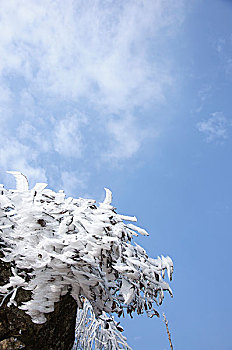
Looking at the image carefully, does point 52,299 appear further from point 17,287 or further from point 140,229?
point 140,229

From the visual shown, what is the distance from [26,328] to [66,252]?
57cm

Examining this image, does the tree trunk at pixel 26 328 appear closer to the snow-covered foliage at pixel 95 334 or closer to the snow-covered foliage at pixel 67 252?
the snow-covered foliage at pixel 67 252

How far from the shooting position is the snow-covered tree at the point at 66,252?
61.9 inches

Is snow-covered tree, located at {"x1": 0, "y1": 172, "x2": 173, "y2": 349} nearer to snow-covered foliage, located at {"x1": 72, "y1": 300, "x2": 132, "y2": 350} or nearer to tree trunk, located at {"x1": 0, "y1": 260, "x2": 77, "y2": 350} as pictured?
tree trunk, located at {"x1": 0, "y1": 260, "x2": 77, "y2": 350}

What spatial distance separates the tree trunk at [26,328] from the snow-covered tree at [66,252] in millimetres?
47

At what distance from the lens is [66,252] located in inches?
60.1

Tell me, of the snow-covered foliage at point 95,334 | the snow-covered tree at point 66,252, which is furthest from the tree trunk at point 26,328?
the snow-covered foliage at point 95,334

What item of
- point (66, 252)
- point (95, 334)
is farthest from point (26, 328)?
point (95, 334)

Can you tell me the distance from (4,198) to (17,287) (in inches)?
19.0

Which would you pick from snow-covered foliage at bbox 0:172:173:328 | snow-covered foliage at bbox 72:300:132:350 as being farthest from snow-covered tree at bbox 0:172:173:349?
snow-covered foliage at bbox 72:300:132:350

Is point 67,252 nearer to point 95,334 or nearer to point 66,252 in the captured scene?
point 66,252

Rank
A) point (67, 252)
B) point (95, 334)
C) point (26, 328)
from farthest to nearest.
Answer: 1. point (95, 334)
2. point (26, 328)
3. point (67, 252)

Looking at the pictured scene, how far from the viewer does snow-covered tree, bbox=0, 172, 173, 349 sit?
5.16ft

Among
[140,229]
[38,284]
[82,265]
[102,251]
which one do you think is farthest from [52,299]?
[140,229]
